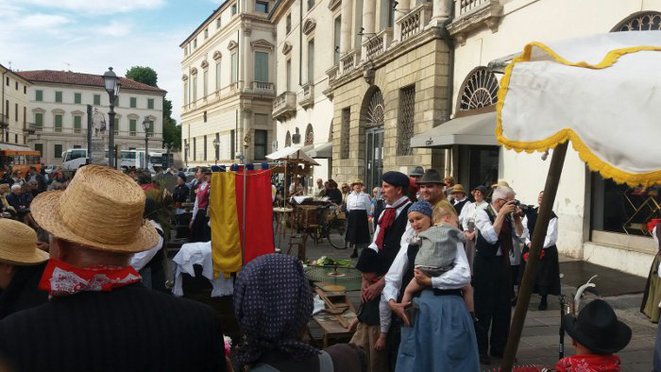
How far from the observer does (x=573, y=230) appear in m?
10.4

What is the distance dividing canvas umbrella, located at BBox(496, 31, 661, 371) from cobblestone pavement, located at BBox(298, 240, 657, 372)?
294cm

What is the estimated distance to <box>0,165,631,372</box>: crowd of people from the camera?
1.54 metres

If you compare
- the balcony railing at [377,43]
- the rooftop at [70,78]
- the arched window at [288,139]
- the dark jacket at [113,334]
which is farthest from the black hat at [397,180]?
the rooftop at [70,78]

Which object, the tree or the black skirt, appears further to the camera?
the tree

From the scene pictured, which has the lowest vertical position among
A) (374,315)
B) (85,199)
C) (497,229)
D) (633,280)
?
(633,280)

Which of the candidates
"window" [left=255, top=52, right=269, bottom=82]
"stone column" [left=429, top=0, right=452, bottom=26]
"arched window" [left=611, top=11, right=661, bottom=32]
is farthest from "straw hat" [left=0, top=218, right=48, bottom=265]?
"window" [left=255, top=52, right=269, bottom=82]

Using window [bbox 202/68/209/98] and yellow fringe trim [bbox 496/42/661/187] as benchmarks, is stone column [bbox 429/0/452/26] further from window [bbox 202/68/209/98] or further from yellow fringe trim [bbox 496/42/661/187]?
window [bbox 202/68/209/98]

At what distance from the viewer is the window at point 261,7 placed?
1769 inches

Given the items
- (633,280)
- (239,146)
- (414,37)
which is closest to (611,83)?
(633,280)

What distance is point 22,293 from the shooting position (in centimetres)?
289

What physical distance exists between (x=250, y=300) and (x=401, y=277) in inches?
81.9

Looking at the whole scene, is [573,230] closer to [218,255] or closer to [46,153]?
[218,255]

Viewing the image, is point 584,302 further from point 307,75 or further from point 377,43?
point 307,75

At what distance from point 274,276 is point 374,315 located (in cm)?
223
